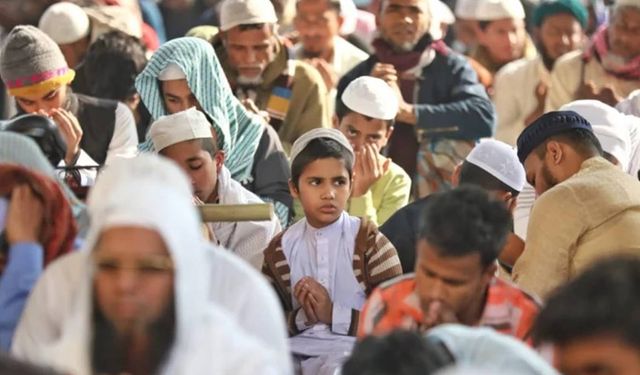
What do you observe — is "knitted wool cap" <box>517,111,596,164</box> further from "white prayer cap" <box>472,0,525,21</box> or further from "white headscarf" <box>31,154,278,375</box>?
"white prayer cap" <box>472,0,525,21</box>

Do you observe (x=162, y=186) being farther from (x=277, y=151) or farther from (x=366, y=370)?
(x=277, y=151)

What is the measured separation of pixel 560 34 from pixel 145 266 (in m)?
7.52

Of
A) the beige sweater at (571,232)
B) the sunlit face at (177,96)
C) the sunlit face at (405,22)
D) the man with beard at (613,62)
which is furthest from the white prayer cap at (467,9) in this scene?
the beige sweater at (571,232)

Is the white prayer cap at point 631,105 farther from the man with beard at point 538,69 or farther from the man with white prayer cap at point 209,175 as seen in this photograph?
the man with white prayer cap at point 209,175

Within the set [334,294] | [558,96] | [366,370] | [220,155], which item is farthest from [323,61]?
[366,370]

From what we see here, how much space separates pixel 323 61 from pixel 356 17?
1.86 metres

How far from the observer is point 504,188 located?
8711 mm

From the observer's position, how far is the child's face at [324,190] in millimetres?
8344

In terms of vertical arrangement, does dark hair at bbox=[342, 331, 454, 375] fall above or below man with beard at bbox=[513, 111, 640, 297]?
above

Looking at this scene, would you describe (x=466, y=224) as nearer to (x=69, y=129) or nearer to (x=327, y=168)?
(x=327, y=168)

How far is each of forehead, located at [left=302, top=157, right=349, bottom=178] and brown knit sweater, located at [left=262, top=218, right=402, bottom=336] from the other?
1.04ft

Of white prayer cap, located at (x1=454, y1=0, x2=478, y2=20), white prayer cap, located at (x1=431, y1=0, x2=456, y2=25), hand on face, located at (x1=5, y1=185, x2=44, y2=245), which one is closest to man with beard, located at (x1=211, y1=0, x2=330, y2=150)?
white prayer cap, located at (x1=431, y1=0, x2=456, y2=25)

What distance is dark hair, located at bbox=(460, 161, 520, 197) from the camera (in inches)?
343

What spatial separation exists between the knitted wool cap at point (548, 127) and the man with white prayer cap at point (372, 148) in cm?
130
